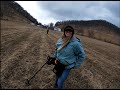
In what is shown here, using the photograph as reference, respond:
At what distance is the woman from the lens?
7.79m

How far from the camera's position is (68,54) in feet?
25.7

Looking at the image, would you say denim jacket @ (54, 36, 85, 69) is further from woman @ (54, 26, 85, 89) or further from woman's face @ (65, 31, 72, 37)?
woman's face @ (65, 31, 72, 37)

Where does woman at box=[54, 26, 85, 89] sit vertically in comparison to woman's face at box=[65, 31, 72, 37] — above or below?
below

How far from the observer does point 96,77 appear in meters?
13.1

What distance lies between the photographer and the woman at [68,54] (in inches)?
307

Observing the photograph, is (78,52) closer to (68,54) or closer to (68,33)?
(68,54)

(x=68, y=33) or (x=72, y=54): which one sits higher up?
(x=68, y=33)

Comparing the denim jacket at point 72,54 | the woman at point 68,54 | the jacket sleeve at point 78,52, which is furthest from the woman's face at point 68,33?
the jacket sleeve at point 78,52

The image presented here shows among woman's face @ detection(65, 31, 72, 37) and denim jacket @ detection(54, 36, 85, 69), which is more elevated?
woman's face @ detection(65, 31, 72, 37)

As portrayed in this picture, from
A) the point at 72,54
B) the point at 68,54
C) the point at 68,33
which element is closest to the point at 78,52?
the point at 72,54

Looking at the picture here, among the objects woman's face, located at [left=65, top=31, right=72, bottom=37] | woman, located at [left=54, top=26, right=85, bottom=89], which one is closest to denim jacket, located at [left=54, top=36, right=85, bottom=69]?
woman, located at [left=54, top=26, right=85, bottom=89]

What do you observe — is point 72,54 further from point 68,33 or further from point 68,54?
point 68,33

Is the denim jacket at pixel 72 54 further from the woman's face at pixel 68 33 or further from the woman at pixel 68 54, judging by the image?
the woman's face at pixel 68 33

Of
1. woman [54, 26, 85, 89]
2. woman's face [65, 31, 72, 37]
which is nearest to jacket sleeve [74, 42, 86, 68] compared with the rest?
woman [54, 26, 85, 89]
